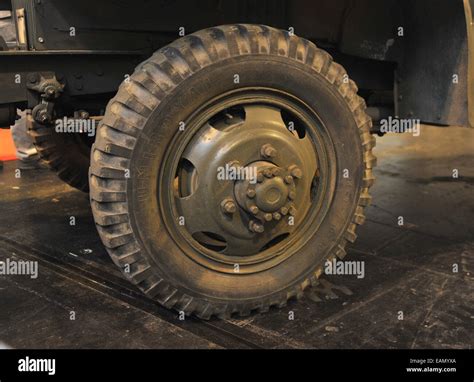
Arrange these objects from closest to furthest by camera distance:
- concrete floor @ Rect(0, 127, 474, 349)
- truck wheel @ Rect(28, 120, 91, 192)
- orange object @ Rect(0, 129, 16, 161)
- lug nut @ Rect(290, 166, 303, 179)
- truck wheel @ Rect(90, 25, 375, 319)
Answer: truck wheel @ Rect(90, 25, 375, 319) → concrete floor @ Rect(0, 127, 474, 349) → lug nut @ Rect(290, 166, 303, 179) → truck wheel @ Rect(28, 120, 91, 192) → orange object @ Rect(0, 129, 16, 161)

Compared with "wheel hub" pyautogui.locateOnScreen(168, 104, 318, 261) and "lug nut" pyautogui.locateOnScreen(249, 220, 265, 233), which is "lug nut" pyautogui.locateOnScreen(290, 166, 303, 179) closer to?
"wheel hub" pyautogui.locateOnScreen(168, 104, 318, 261)

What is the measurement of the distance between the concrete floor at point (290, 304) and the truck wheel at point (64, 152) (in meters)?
0.32

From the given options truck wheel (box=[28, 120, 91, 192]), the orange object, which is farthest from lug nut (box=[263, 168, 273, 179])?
the orange object

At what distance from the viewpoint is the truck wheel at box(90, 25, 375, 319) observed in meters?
2.40

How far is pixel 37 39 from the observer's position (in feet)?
9.07

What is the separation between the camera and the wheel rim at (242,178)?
8.31 ft

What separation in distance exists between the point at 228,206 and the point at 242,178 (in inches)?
5.4

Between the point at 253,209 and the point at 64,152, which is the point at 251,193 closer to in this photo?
the point at 253,209

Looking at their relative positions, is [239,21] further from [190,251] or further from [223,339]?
[223,339]

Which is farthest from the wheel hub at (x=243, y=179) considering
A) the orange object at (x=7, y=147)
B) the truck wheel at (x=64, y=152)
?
the orange object at (x=7, y=147)

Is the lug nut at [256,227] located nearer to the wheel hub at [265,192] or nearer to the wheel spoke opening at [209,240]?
the wheel hub at [265,192]

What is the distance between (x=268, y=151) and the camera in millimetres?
2570
